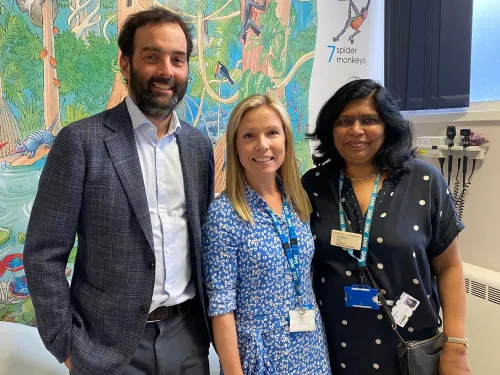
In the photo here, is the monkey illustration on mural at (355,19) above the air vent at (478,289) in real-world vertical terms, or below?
above

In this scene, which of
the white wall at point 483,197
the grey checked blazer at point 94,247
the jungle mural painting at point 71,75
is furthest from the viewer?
the white wall at point 483,197

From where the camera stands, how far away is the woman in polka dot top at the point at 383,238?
1.44 metres

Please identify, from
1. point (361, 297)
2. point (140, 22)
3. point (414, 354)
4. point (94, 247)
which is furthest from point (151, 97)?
point (414, 354)

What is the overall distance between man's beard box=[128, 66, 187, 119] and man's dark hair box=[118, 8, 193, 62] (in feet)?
0.34

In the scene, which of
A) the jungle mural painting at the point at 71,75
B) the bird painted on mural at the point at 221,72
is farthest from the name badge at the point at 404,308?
the bird painted on mural at the point at 221,72

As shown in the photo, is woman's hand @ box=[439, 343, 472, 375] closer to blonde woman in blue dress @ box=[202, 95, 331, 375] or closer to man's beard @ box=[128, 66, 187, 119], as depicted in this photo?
blonde woman in blue dress @ box=[202, 95, 331, 375]

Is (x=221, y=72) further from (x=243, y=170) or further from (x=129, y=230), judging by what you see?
(x=129, y=230)

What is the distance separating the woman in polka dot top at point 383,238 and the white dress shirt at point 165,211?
19.5 inches

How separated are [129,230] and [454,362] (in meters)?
1.19

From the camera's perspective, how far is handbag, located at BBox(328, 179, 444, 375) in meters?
1.41

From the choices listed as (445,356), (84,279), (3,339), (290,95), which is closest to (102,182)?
(84,279)

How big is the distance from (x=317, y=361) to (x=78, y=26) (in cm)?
200

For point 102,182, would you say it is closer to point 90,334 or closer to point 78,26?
point 90,334

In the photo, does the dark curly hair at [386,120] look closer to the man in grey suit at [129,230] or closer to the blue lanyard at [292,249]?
the blue lanyard at [292,249]
